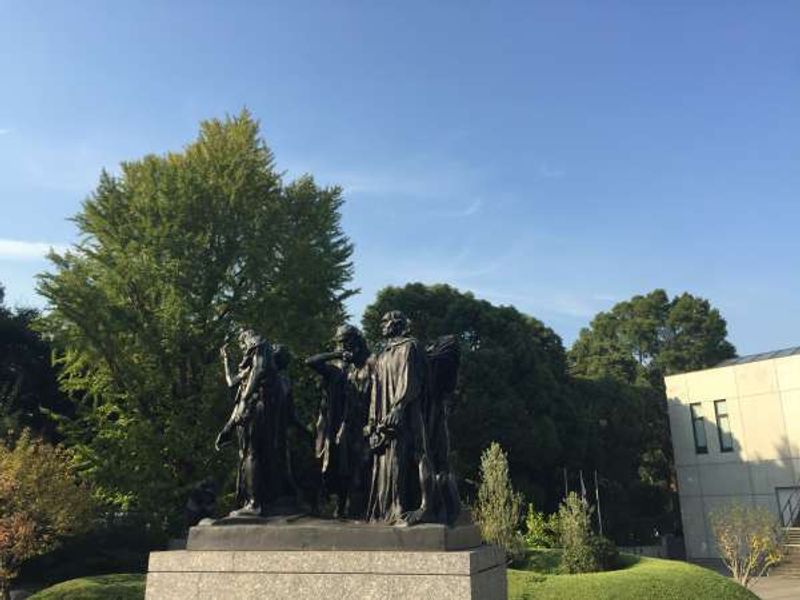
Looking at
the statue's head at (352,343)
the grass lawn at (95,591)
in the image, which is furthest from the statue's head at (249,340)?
the grass lawn at (95,591)

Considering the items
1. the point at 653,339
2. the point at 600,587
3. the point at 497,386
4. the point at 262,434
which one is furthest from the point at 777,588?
the point at 653,339

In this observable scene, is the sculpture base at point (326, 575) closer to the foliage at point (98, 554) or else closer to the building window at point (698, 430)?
the foliage at point (98, 554)

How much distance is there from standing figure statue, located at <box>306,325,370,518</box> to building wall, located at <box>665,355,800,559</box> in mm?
27787

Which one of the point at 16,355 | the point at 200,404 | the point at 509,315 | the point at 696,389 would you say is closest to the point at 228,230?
the point at 200,404

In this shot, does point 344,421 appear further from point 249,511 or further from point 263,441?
point 249,511

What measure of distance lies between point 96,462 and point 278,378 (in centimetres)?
1440

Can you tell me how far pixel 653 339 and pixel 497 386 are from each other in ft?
86.6

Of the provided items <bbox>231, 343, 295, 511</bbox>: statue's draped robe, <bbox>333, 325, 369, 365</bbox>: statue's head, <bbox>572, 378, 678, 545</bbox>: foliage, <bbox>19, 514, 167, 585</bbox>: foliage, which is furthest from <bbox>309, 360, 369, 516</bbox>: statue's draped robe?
<bbox>572, 378, 678, 545</bbox>: foliage

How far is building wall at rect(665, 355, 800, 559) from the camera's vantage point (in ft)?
101

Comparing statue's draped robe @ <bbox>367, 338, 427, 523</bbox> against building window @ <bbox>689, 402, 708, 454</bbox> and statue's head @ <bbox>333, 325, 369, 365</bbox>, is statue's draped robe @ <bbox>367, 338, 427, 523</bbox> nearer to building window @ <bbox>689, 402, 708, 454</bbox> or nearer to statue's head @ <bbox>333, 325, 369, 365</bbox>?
statue's head @ <bbox>333, 325, 369, 365</bbox>

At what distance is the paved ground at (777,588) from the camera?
67.5 feet

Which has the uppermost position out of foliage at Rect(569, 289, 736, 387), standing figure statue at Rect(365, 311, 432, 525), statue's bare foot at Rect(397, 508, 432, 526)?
foliage at Rect(569, 289, 736, 387)

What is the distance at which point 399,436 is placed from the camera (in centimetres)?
761

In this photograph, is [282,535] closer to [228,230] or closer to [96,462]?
[96,462]
